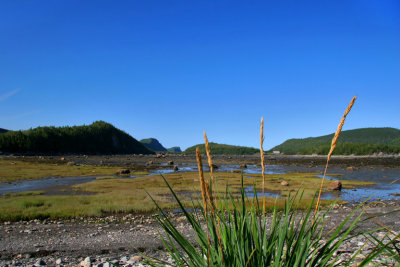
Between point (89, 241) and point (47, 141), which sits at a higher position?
point (47, 141)

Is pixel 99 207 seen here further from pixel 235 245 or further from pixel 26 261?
pixel 235 245

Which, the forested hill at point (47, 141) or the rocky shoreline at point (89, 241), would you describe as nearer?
the rocky shoreline at point (89, 241)

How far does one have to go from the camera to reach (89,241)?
11547 millimetres

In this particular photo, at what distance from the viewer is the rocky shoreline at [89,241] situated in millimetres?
8834

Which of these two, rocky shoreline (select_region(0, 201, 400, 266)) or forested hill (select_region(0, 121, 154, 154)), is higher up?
forested hill (select_region(0, 121, 154, 154))

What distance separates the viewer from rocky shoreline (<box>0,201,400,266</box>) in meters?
8.83

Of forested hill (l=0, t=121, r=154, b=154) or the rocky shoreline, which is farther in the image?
forested hill (l=0, t=121, r=154, b=154)

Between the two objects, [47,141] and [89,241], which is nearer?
[89,241]

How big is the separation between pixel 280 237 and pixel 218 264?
75cm

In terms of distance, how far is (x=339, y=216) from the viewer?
652 inches

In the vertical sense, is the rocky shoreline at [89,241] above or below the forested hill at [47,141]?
below

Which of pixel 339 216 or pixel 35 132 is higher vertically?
pixel 35 132

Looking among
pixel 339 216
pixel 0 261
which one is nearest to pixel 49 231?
pixel 0 261

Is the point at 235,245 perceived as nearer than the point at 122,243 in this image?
Yes
